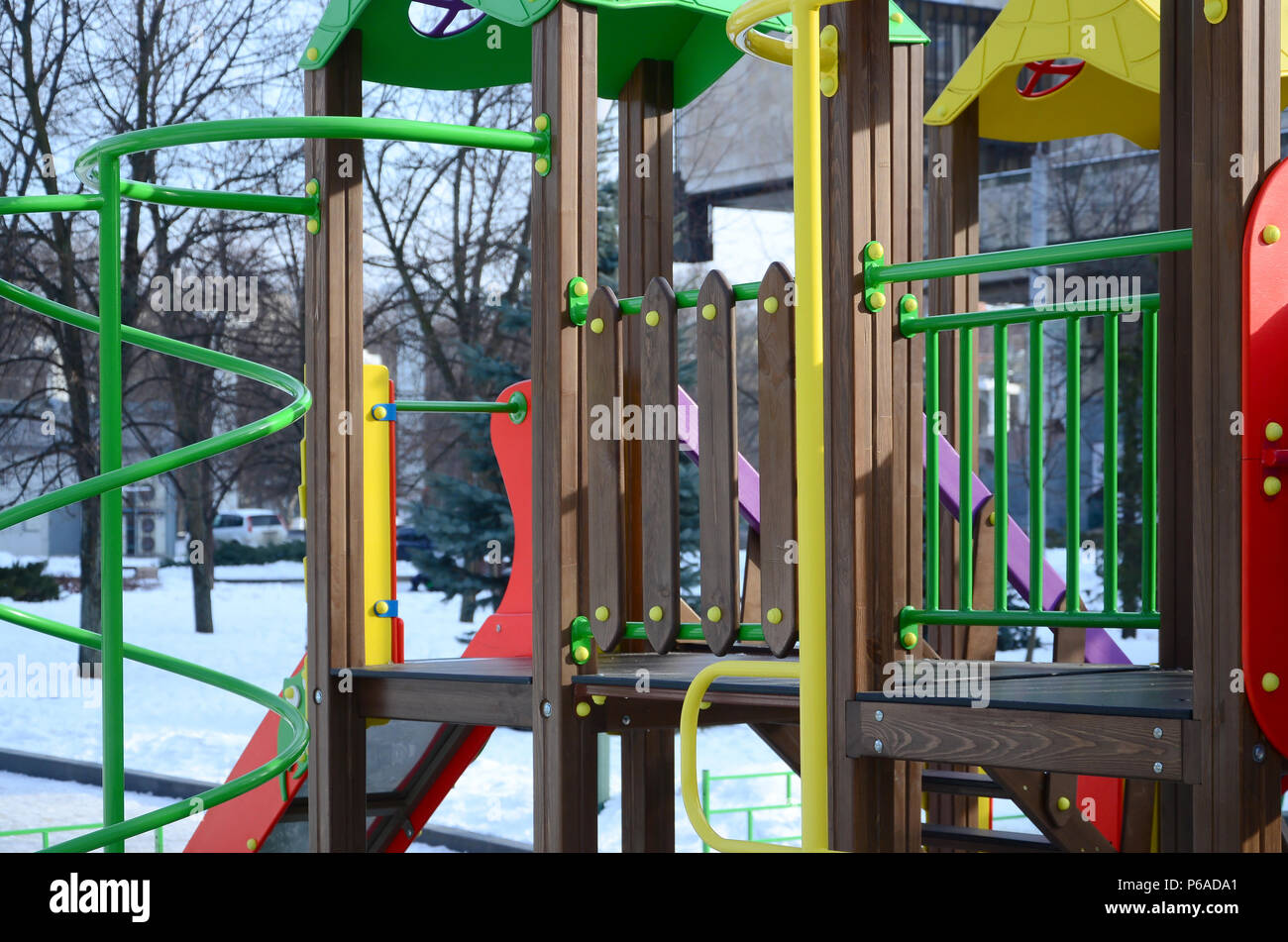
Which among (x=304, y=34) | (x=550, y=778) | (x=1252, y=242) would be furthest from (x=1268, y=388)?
(x=304, y=34)

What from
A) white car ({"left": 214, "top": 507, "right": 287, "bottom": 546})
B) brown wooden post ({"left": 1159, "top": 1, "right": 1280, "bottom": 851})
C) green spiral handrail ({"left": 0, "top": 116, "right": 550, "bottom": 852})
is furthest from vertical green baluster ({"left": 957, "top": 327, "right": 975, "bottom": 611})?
white car ({"left": 214, "top": 507, "right": 287, "bottom": 546})

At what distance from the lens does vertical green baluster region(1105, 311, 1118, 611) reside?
3582 mm

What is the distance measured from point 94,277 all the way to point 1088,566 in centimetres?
1314

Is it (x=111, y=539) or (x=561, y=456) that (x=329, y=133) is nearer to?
(x=561, y=456)

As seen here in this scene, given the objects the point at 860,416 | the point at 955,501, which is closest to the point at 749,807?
the point at 955,501

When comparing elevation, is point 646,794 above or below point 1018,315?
below

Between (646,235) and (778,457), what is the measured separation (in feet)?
6.25

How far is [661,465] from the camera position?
3883 millimetres

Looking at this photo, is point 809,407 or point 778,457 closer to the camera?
point 809,407

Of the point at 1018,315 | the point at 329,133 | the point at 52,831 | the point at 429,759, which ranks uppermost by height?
the point at 329,133

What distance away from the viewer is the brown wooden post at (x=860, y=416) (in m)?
3.18

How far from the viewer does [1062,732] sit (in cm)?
298

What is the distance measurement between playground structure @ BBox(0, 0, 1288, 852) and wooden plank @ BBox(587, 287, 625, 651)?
0.04ft

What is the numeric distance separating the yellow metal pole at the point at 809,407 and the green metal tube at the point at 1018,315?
34 centimetres
